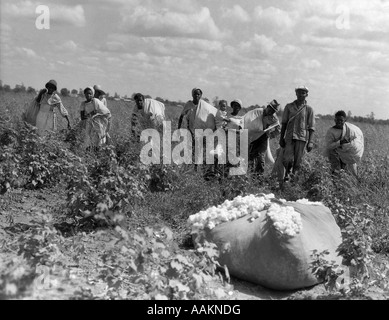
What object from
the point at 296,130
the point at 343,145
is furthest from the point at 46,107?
the point at 343,145

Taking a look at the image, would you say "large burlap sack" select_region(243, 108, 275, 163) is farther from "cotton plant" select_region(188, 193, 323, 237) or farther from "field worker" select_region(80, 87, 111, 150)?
"cotton plant" select_region(188, 193, 323, 237)

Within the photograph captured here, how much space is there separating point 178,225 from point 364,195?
230cm

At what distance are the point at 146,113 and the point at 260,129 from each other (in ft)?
5.84

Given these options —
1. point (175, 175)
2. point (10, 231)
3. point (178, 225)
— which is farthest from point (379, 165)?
point (10, 231)

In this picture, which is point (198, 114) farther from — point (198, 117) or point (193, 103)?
point (193, 103)

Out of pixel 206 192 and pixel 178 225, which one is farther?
pixel 206 192

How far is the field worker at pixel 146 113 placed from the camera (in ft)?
26.2

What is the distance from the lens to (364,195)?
643 cm

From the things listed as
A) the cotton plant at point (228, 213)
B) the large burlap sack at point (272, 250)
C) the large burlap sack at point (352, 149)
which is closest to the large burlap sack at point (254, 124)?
the large burlap sack at point (352, 149)

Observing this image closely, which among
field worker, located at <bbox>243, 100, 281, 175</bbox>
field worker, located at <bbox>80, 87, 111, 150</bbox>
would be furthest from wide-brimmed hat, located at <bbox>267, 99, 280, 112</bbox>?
field worker, located at <bbox>80, 87, 111, 150</bbox>

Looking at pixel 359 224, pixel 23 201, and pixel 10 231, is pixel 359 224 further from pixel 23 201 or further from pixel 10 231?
pixel 23 201

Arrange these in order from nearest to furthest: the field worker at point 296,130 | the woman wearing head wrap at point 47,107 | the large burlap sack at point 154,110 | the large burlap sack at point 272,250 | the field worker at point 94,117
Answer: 1. the large burlap sack at point 272,250
2. the field worker at point 296,130
3. the large burlap sack at point 154,110
4. the field worker at point 94,117
5. the woman wearing head wrap at point 47,107

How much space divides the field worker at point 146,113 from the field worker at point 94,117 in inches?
20.8

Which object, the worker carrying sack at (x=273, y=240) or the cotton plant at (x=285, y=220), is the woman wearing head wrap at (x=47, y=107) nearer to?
the worker carrying sack at (x=273, y=240)
